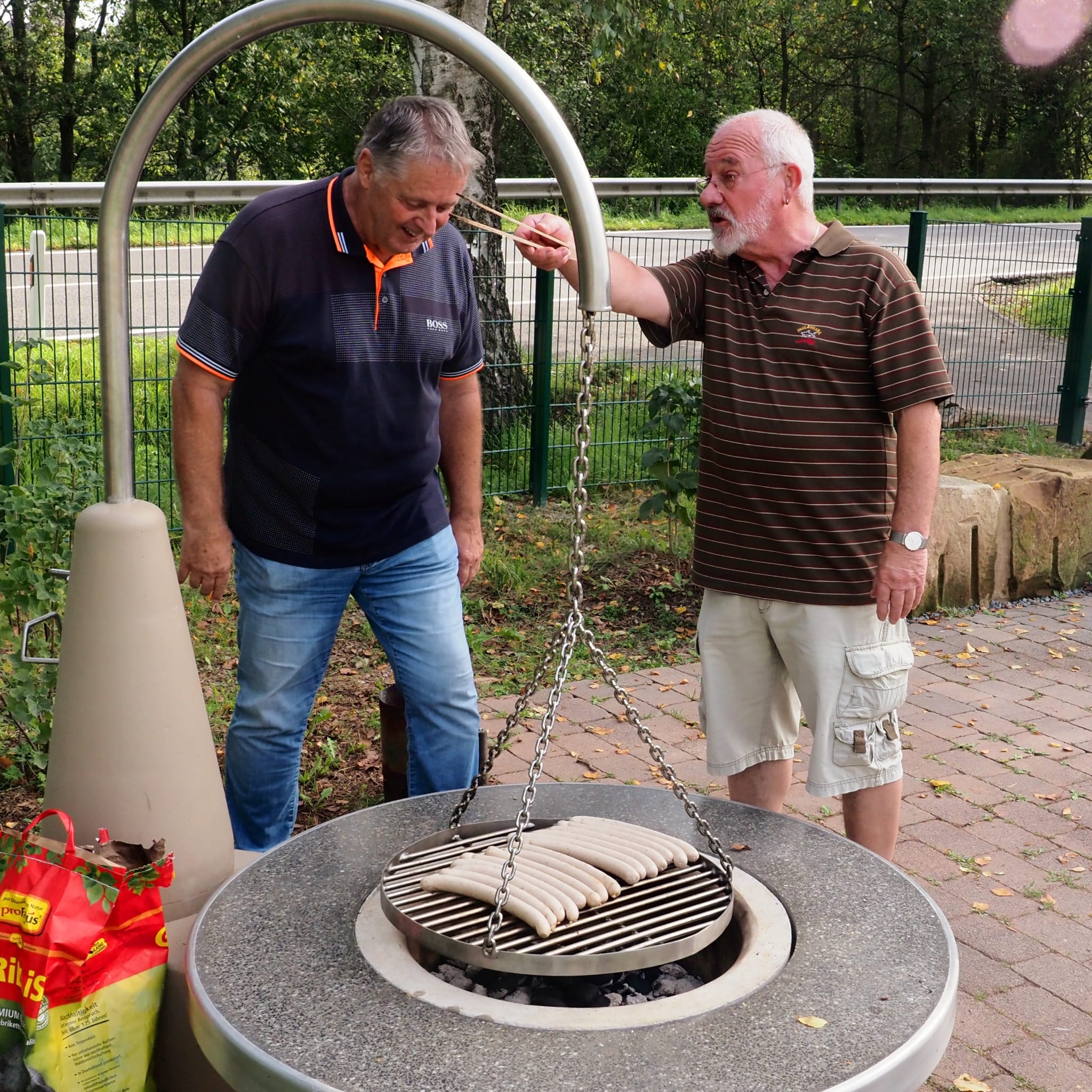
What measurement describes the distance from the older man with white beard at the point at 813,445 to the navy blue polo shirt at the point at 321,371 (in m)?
0.37

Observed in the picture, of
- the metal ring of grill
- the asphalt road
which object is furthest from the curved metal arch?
the asphalt road

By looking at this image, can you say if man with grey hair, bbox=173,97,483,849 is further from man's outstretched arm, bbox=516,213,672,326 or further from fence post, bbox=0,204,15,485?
fence post, bbox=0,204,15,485

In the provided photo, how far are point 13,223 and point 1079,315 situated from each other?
7551mm

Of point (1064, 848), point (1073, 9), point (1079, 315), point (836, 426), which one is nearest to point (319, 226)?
point (836, 426)

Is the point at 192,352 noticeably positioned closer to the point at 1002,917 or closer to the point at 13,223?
the point at 1002,917

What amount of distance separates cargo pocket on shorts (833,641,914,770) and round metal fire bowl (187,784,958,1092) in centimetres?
63

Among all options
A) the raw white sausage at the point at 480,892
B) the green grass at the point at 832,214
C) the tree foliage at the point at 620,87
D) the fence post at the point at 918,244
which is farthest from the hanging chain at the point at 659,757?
the green grass at the point at 832,214

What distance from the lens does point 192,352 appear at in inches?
114

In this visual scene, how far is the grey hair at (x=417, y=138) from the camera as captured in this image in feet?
9.31

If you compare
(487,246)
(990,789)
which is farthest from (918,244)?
(990,789)

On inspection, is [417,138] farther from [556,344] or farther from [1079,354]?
[1079,354]

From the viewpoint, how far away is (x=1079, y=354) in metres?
9.84

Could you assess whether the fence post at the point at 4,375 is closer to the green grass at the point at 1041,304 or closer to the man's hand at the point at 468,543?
the man's hand at the point at 468,543

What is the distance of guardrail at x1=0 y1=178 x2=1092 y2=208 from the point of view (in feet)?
31.3
